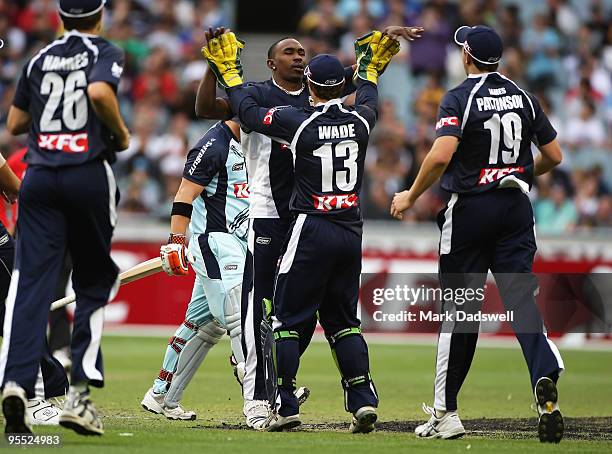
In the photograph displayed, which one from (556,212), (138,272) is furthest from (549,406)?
(556,212)

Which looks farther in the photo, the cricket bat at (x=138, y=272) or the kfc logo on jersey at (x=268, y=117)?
the cricket bat at (x=138, y=272)

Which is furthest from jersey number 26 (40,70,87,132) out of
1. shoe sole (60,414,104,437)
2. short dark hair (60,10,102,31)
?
shoe sole (60,414,104,437)

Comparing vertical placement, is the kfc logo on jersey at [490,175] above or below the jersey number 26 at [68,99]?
below

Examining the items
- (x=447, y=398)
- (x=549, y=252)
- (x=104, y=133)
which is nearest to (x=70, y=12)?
(x=104, y=133)

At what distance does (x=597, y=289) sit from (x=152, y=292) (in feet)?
21.1

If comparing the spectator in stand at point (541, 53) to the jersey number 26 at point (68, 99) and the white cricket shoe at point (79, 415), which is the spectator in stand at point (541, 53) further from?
the white cricket shoe at point (79, 415)

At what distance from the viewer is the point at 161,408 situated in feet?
32.9

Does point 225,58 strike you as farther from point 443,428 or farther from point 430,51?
point 430,51

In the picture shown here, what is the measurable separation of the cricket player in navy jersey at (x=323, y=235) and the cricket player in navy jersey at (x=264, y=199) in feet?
1.39

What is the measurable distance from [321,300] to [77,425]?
81.9 inches

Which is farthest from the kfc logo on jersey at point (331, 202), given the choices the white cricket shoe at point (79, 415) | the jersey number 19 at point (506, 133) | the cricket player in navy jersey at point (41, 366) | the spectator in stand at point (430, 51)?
the spectator in stand at point (430, 51)

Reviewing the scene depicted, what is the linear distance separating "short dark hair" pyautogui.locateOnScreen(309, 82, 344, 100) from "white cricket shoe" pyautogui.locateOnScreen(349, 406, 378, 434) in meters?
2.24

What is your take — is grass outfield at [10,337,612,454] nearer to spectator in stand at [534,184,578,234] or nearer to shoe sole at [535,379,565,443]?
shoe sole at [535,379,565,443]

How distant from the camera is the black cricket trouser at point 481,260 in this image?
867 cm
